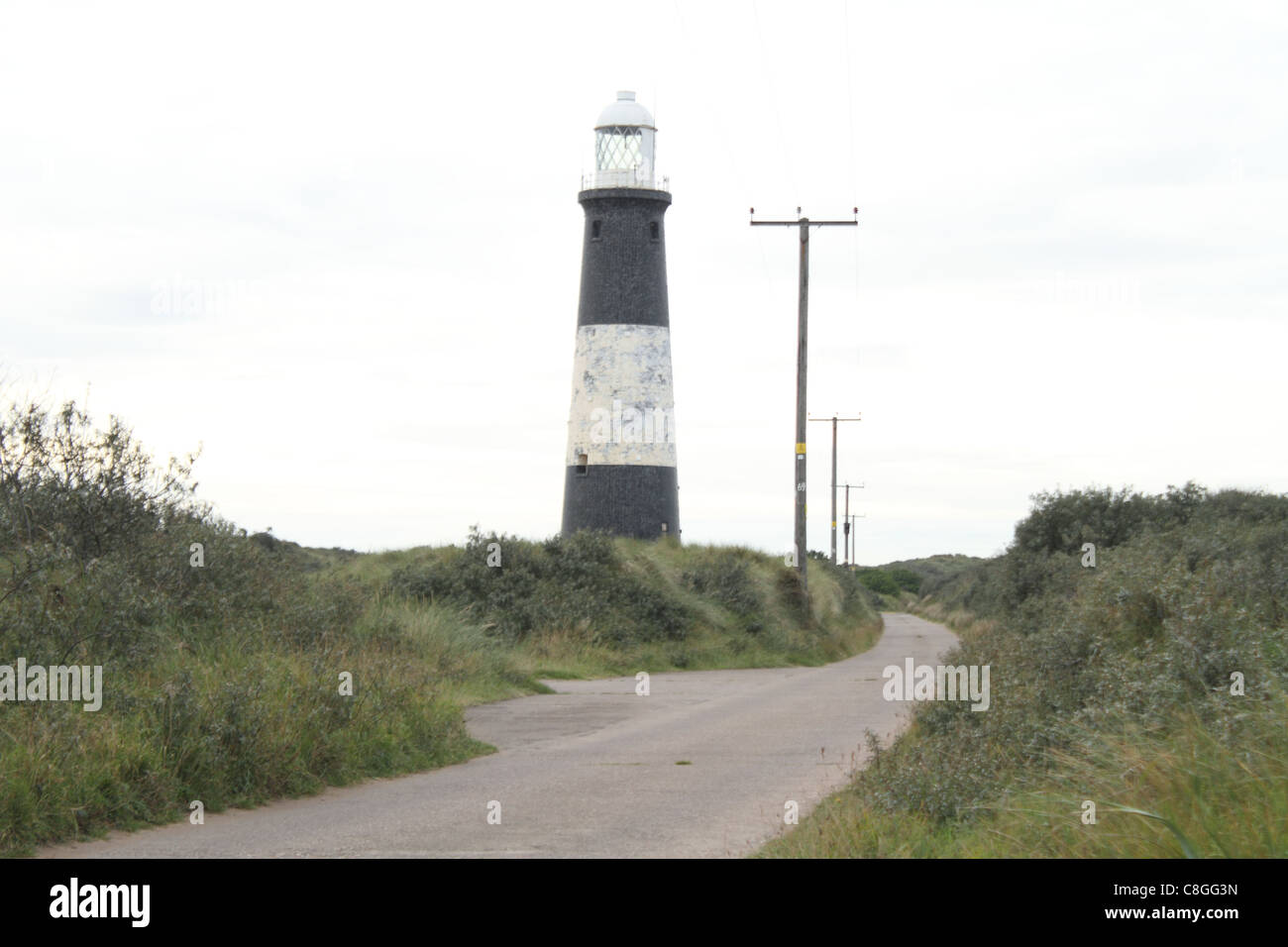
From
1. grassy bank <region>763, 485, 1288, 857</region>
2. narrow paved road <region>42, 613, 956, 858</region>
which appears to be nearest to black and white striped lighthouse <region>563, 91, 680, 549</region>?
narrow paved road <region>42, 613, 956, 858</region>

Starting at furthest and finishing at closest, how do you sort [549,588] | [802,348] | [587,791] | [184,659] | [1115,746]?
[802,348], [549,588], [184,659], [587,791], [1115,746]

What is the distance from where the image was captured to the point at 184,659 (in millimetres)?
13031

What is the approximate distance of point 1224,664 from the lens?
1029 centimetres

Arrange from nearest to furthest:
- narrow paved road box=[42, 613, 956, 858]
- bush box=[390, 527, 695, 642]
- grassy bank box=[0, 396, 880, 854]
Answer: narrow paved road box=[42, 613, 956, 858]
grassy bank box=[0, 396, 880, 854]
bush box=[390, 527, 695, 642]

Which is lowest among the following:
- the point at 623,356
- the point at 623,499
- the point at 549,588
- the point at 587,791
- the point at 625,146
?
the point at 587,791

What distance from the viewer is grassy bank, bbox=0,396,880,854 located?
977 centimetres

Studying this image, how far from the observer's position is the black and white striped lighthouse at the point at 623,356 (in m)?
39.2

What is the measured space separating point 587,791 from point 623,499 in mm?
28217

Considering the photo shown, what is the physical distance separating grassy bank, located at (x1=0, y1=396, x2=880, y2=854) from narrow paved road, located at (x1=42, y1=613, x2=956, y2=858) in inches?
14.1

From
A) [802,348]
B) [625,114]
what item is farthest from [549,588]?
[625,114]

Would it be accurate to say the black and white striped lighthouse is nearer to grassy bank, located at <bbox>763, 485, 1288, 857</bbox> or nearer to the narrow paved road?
the narrow paved road

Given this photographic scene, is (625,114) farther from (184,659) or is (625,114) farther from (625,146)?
(184,659)

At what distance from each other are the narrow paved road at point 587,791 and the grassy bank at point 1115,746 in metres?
0.89

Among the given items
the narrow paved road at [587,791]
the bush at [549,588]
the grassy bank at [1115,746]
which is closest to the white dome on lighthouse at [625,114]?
the bush at [549,588]
